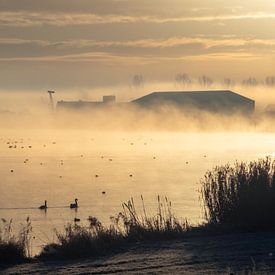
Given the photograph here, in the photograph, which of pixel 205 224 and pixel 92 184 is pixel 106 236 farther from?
pixel 92 184

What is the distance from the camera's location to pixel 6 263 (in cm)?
1232

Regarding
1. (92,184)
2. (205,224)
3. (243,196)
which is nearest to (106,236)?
(205,224)

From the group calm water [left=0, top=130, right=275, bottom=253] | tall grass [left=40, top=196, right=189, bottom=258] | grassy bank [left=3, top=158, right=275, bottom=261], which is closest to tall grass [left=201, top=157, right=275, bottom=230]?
grassy bank [left=3, top=158, right=275, bottom=261]

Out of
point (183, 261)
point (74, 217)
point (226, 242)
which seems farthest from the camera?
point (74, 217)

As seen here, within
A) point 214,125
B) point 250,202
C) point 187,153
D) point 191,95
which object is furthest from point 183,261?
point 214,125

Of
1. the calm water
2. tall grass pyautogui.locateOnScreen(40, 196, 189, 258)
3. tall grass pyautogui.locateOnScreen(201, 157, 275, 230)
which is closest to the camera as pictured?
tall grass pyautogui.locateOnScreen(40, 196, 189, 258)

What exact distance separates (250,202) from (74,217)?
73.3 ft

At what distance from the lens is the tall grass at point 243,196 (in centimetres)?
1570

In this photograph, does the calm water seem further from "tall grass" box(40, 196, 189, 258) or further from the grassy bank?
"tall grass" box(40, 196, 189, 258)

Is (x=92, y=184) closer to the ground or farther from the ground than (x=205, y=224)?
farther from the ground

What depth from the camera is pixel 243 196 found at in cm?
1630

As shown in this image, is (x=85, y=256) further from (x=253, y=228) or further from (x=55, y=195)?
(x=55, y=195)

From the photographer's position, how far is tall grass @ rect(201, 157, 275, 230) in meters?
15.7

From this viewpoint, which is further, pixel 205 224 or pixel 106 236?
pixel 205 224
